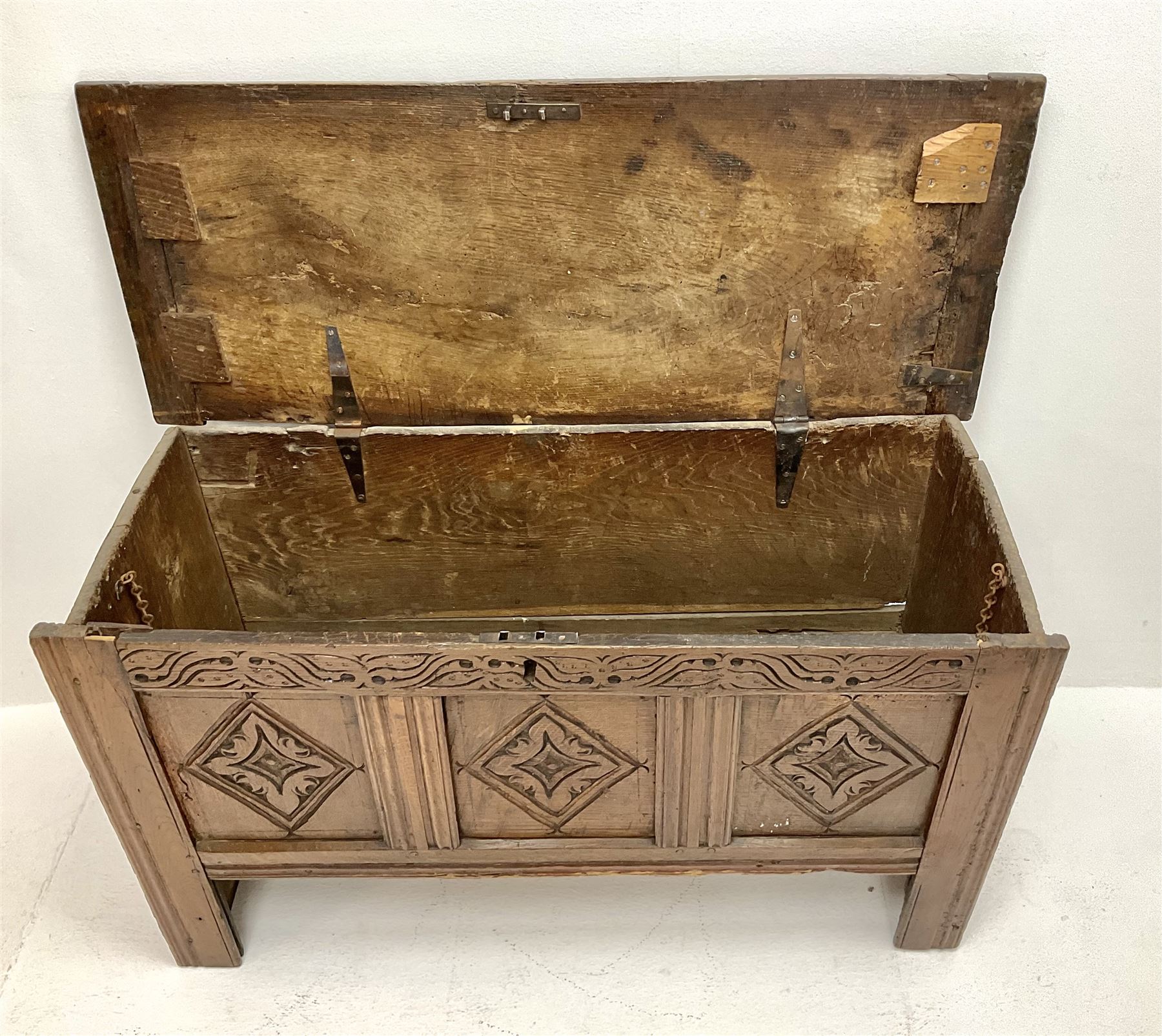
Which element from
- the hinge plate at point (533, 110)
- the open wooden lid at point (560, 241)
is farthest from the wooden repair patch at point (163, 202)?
the hinge plate at point (533, 110)

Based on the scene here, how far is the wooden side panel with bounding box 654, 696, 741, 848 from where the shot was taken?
5.36 feet

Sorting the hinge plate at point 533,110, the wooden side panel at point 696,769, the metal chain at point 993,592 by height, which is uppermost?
the hinge plate at point 533,110

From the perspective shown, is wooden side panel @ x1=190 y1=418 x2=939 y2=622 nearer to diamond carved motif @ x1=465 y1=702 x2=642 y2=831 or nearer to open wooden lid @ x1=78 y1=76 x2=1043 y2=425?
open wooden lid @ x1=78 y1=76 x2=1043 y2=425

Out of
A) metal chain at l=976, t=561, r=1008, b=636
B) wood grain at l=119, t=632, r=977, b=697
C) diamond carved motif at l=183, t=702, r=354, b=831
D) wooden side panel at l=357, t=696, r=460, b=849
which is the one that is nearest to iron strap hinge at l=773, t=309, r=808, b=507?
metal chain at l=976, t=561, r=1008, b=636

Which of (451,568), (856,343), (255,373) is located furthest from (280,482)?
(856,343)

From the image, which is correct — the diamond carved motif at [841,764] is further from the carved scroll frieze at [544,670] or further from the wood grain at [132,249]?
the wood grain at [132,249]

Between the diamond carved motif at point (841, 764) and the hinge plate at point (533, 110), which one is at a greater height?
the hinge plate at point (533, 110)

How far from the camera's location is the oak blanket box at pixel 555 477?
1.61 m

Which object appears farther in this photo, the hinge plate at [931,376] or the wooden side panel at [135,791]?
the hinge plate at [931,376]

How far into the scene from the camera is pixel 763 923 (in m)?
2.00

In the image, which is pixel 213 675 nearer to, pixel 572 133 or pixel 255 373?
pixel 255 373

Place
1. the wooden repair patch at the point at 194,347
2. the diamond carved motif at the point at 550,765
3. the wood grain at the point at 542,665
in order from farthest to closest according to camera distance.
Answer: the wooden repair patch at the point at 194,347
the diamond carved motif at the point at 550,765
the wood grain at the point at 542,665

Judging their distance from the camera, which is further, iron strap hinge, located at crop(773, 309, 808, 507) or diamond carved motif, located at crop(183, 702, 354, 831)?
iron strap hinge, located at crop(773, 309, 808, 507)

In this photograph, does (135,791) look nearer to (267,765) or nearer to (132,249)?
(267,765)
